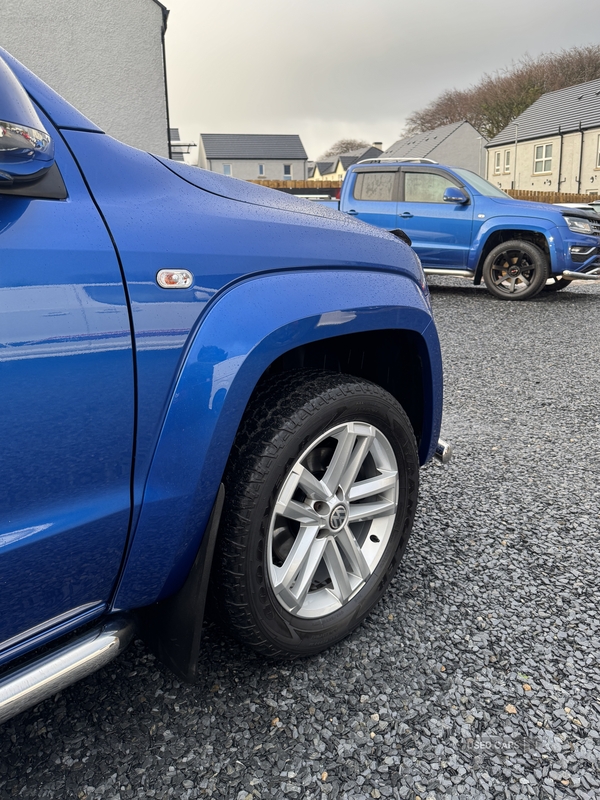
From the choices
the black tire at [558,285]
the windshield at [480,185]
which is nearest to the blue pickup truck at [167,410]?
the windshield at [480,185]

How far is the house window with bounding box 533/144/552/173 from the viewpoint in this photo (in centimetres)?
4220

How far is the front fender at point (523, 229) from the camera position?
28.4 feet

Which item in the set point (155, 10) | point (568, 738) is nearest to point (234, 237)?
point (568, 738)

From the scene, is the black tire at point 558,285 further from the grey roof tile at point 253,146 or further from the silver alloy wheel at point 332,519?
the grey roof tile at point 253,146

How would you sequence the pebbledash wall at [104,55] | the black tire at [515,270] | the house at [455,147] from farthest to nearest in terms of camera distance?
the house at [455,147] → the pebbledash wall at [104,55] → the black tire at [515,270]

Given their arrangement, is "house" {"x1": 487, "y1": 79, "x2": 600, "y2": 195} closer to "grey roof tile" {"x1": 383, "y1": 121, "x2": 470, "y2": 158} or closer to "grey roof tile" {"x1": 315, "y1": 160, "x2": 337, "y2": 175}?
"grey roof tile" {"x1": 383, "y1": 121, "x2": 470, "y2": 158}

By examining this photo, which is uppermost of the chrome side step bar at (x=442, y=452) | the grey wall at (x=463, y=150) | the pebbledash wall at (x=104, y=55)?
the grey wall at (x=463, y=150)

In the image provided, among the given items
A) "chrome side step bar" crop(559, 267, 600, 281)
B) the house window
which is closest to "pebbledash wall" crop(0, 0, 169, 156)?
"chrome side step bar" crop(559, 267, 600, 281)

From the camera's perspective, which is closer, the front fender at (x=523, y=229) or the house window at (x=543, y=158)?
the front fender at (x=523, y=229)

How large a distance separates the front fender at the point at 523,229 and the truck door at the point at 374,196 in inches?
52.4

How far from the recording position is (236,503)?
63.6 inches

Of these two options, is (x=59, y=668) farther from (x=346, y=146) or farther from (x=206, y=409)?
(x=346, y=146)

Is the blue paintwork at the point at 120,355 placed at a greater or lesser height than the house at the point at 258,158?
lesser

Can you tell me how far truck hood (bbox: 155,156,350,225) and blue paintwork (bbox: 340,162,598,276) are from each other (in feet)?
23.8
